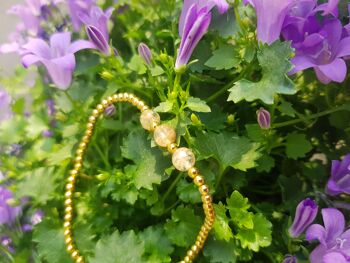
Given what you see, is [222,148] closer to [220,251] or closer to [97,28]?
[220,251]

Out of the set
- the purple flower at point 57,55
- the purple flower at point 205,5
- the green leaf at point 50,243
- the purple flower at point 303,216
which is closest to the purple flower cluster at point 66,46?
the purple flower at point 57,55

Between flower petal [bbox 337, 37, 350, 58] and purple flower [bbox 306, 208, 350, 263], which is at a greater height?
flower petal [bbox 337, 37, 350, 58]

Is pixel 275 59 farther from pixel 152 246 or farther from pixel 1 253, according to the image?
pixel 1 253

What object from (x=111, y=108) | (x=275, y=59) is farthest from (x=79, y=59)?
(x=275, y=59)

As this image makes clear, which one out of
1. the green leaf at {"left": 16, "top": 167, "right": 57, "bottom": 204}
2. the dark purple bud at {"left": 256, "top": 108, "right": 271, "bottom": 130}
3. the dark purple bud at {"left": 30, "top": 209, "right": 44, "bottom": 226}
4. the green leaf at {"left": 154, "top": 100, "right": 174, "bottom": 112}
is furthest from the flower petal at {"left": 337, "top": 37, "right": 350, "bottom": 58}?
the dark purple bud at {"left": 30, "top": 209, "right": 44, "bottom": 226}

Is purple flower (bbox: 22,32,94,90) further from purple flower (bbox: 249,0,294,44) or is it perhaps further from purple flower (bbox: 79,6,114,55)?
purple flower (bbox: 249,0,294,44)

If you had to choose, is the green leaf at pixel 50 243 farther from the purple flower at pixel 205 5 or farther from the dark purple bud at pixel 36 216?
the purple flower at pixel 205 5

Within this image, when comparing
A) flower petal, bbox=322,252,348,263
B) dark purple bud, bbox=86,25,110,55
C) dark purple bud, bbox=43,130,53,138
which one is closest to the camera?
flower petal, bbox=322,252,348,263
